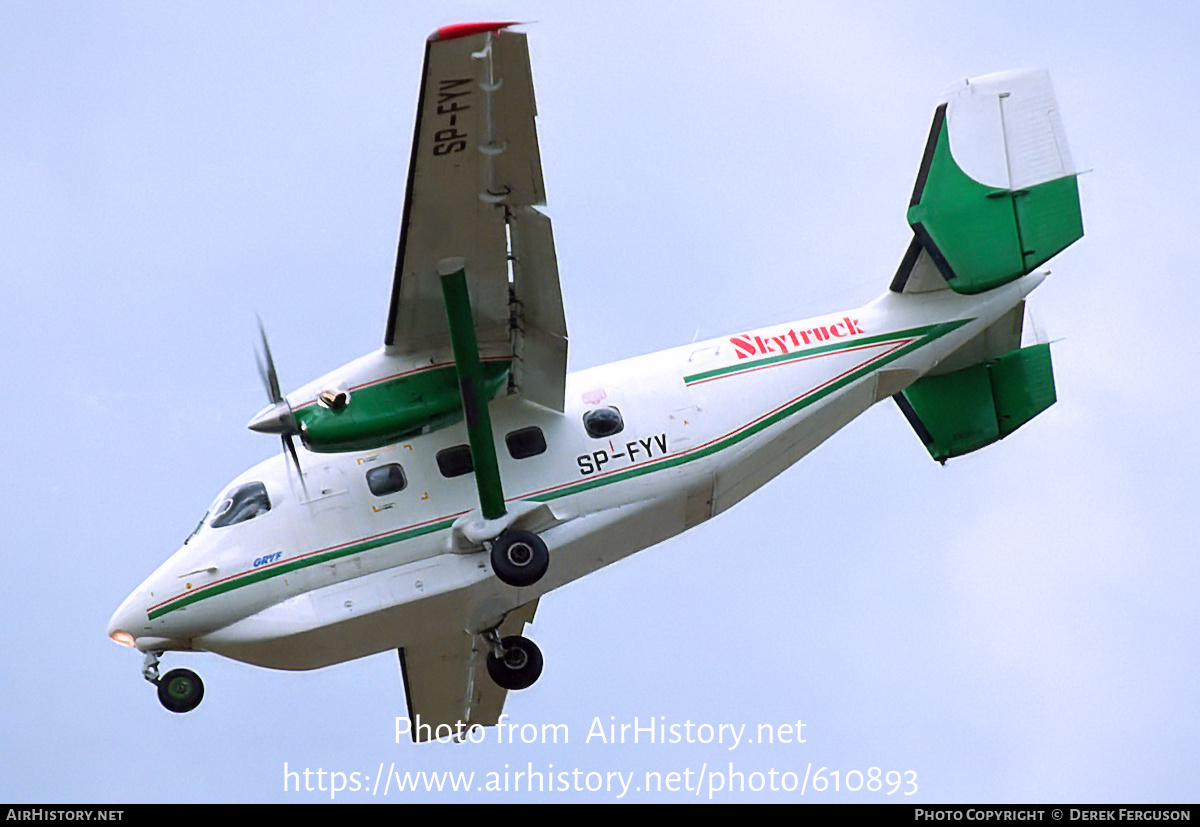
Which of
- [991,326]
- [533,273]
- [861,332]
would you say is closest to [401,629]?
[533,273]

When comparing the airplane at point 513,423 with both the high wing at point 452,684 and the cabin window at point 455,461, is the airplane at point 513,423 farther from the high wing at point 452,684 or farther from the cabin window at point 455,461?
the high wing at point 452,684

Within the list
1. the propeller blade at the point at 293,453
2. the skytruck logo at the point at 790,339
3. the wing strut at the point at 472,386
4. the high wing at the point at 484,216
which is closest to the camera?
the high wing at the point at 484,216

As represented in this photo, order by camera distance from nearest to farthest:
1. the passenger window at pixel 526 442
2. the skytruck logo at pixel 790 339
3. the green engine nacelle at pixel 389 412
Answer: the green engine nacelle at pixel 389 412 → the passenger window at pixel 526 442 → the skytruck logo at pixel 790 339

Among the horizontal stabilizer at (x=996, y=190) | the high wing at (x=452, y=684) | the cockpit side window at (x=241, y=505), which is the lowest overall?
the high wing at (x=452, y=684)

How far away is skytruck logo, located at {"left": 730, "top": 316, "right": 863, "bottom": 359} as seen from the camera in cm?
1759

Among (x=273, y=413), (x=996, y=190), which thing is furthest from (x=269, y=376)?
(x=996, y=190)

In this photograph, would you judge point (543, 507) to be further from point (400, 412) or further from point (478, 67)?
point (478, 67)

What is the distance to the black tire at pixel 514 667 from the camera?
17.8 m

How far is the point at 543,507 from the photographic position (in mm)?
16391

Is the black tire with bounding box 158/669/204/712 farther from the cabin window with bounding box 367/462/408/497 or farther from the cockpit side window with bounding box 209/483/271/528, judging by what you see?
the cabin window with bounding box 367/462/408/497

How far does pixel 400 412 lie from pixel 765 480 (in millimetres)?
4113

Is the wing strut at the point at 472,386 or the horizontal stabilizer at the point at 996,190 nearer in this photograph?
the wing strut at the point at 472,386

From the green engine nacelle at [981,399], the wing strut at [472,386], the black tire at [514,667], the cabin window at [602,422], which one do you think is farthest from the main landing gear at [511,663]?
the green engine nacelle at [981,399]

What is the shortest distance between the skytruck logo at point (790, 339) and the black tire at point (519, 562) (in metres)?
3.18
